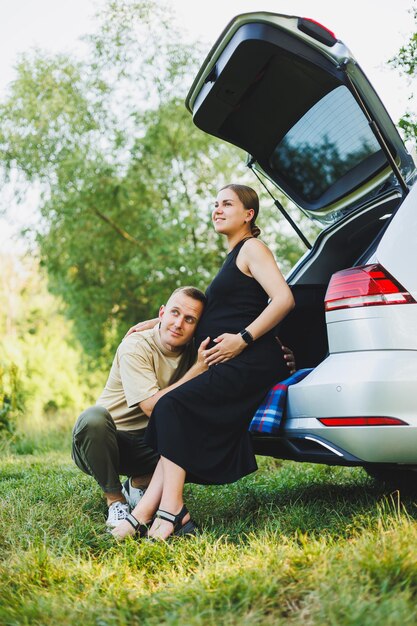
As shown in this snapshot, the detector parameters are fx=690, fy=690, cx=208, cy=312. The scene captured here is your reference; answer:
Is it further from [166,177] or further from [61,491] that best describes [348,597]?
[166,177]

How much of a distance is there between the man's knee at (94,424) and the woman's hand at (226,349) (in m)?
0.64

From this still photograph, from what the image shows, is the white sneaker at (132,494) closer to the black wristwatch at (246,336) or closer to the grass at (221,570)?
the grass at (221,570)

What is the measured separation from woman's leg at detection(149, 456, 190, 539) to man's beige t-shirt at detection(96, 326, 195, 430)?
453mm

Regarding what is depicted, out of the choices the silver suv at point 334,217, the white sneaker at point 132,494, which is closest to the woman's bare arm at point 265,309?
the silver suv at point 334,217

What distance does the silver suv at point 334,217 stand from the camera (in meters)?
2.68

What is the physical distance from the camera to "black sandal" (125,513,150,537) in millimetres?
3107

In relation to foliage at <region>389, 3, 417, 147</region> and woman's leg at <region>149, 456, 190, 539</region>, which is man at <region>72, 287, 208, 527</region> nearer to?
woman's leg at <region>149, 456, 190, 539</region>

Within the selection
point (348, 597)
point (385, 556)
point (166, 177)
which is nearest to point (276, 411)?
point (385, 556)

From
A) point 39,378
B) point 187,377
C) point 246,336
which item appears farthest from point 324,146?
point 39,378

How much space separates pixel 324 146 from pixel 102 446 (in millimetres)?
1968

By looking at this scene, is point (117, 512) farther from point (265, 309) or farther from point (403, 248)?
point (403, 248)

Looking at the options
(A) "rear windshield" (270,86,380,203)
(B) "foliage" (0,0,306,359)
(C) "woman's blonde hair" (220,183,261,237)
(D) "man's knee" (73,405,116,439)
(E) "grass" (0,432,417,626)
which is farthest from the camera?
(B) "foliage" (0,0,306,359)

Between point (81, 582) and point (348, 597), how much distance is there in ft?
3.25

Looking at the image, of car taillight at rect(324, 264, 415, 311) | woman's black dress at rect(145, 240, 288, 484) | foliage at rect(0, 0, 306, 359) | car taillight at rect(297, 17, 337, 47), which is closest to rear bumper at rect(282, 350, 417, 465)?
car taillight at rect(324, 264, 415, 311)
